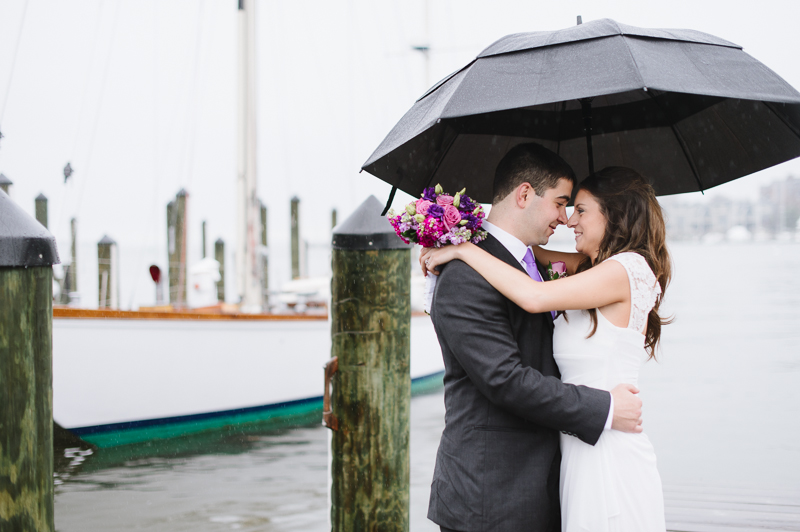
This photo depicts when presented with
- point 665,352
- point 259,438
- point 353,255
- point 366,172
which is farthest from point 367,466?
point 665,352

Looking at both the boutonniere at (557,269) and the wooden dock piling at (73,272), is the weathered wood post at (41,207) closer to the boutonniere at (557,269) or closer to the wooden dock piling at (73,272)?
the wooden dock piling at (73,272)

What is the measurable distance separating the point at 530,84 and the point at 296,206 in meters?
15.2

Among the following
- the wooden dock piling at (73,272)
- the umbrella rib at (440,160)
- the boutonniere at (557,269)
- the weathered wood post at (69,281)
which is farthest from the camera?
the wooden dock piling at (73,272)

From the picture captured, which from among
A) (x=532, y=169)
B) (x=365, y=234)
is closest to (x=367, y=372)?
(x=365, y=234)

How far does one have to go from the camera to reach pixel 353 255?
3.06 m

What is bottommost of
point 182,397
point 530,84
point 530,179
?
point 182,397

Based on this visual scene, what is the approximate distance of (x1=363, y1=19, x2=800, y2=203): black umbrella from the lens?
6.07 ft

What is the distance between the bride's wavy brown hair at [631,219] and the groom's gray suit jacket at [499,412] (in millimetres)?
399

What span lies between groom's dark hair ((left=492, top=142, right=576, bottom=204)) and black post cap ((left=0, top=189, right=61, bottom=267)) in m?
1.46

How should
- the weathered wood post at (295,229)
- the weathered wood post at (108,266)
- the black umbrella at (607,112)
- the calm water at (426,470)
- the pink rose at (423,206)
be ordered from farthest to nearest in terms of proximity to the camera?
the weathered wood post at (295,229) < the weathered wood post at (108,266) < the calm water at (426,470) < the pink rose at (423,206) < the black umbrella at (607,112)

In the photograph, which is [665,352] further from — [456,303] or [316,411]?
[456,303]

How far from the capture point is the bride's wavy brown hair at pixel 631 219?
2.23 metres

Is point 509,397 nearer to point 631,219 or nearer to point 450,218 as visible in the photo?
point 450,218

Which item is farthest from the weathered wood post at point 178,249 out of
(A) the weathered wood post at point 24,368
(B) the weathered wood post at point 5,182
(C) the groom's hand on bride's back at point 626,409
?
(C) the groom's hand on bride's back at point 626,409
